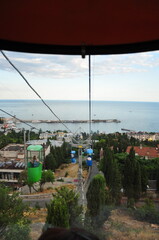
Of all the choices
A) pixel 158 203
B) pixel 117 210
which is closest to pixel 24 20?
pixel 117 210

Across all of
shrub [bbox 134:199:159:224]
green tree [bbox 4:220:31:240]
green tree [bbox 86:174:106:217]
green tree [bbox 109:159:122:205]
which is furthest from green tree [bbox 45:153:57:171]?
green tree [bbox 4:220:31:240]

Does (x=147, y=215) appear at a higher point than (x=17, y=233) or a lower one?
lower

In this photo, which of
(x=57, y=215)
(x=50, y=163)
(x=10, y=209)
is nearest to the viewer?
(x=57, y=215)

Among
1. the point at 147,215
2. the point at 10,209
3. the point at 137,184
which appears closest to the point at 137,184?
the point at 137,184

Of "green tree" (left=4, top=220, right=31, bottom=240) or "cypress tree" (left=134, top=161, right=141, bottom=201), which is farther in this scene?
"cypress tree" (left=134, top=161, right=141, bottom=201)

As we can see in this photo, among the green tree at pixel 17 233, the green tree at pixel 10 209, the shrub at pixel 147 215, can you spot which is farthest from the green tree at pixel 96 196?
the green tree at pixel 17 233

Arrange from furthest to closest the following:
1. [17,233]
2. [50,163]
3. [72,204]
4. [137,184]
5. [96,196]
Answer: [50,163] < [137,184] < [96,196] < [72,204] < [17,233]

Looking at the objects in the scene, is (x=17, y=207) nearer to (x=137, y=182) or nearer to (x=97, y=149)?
(x=137, y=182)

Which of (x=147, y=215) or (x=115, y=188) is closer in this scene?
(x=147, y=215)

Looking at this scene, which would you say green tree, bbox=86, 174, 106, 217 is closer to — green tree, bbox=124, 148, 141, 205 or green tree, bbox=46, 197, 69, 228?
green tree, bbox=46, 197, 69, 228

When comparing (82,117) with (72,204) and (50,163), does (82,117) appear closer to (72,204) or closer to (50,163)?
(50,163)

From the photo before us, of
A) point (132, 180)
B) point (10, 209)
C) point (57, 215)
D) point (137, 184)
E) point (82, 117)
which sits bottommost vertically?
point (137, 184)
